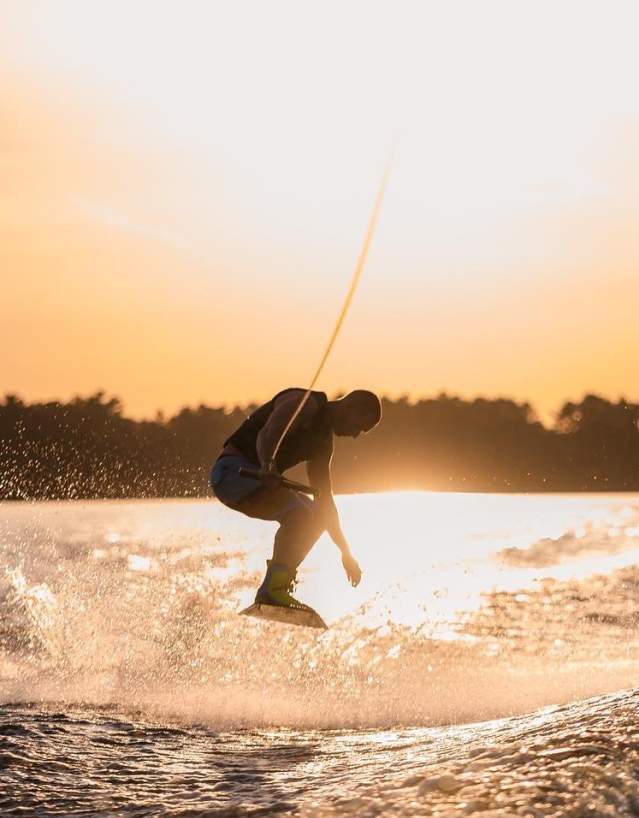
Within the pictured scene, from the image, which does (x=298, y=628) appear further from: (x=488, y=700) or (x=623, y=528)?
(x=623, y=528)

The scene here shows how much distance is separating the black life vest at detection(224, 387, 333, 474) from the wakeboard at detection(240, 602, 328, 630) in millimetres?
1176

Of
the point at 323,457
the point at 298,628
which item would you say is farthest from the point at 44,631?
the point at 323,457

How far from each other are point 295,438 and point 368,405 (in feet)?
2.36

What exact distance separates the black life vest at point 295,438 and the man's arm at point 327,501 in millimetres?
99

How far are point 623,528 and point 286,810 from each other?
58104mm

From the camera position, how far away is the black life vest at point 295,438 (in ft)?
25.5

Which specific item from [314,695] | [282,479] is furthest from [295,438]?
[314,695]

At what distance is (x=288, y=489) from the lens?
823 centimetres

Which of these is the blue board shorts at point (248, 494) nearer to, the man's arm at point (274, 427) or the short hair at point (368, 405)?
the man's arm at point (274, 427)

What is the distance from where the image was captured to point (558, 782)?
15.8 ft

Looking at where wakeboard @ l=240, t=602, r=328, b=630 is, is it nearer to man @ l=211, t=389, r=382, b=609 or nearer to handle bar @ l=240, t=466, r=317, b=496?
man @ l=211, t=389, r=382, b=609

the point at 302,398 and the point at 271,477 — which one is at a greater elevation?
the point at 302,398

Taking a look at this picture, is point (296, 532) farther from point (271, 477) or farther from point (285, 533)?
point (271, 477)

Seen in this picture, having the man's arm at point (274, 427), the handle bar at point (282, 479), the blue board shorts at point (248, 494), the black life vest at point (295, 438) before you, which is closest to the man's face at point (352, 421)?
the black life vest at point (295, 438)
